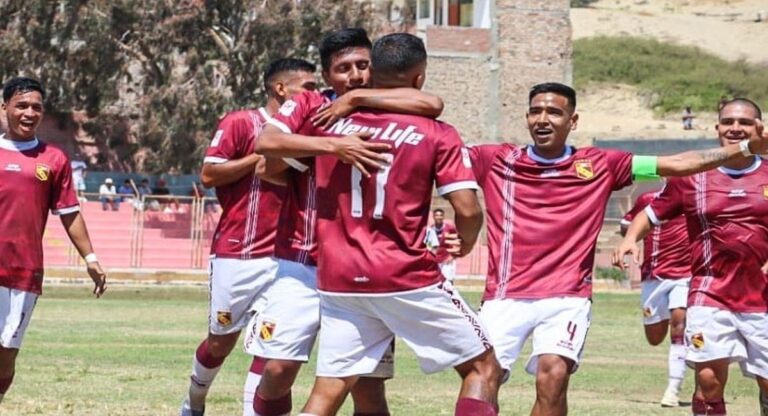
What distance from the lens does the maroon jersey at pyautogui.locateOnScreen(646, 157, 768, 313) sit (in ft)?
40.0

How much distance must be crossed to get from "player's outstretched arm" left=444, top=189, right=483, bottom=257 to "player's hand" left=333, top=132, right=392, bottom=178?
43cm

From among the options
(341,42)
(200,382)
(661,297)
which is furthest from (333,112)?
(661,297)

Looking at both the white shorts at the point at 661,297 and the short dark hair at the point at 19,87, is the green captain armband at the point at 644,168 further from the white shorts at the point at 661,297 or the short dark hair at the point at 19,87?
the white shorts at the point at 661,297

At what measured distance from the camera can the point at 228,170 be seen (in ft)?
36.8

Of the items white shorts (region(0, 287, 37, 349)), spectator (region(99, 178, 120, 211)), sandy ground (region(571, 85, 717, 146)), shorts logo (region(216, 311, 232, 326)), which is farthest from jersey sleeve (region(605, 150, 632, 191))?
sandy ground (region(571, 85, 717, 146))

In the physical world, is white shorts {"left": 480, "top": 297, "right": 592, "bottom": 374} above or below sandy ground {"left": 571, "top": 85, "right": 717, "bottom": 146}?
above

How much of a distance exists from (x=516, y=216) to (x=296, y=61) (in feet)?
6.57

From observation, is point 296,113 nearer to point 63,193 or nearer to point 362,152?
point 362,152

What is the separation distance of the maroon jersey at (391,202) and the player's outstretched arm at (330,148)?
0.27ft

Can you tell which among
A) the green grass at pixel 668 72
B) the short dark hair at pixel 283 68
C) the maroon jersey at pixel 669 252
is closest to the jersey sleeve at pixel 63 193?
the short dark hair at pixel 283 68

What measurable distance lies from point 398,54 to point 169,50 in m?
50.3

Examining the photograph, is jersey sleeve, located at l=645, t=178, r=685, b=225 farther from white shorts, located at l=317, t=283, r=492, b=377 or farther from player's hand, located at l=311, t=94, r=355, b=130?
player's hand, located at l=311, t=94, r=355, b=130

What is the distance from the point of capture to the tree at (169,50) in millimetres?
57125

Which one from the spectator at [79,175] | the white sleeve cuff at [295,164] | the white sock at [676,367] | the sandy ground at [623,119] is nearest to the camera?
the white sleeve cuff at [295,164]
